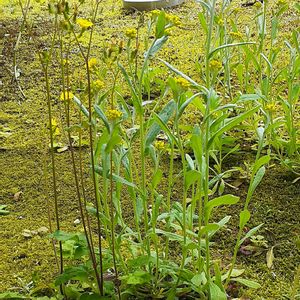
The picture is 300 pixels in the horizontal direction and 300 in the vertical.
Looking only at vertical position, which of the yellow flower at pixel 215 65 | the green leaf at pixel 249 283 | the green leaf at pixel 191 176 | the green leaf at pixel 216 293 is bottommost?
the green leaf at pixel 249 283

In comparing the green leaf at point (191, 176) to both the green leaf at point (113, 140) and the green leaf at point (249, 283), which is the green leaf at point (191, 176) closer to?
the green leaf at point (113, 140)

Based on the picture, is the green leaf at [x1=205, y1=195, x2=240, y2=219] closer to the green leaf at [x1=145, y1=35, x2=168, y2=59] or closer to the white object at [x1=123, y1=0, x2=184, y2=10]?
the green leaf at [x1=145, y1=35, x2=168, y2=59]

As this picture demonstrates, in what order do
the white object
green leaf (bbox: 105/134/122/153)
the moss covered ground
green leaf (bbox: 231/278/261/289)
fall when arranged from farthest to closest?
the white object, the moss covered ground, green leaf (bbox: 231/278/261/289), green leaf (bbox: 105/134/122/153)

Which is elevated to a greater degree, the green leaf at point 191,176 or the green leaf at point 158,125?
the green leaf at point 158,125

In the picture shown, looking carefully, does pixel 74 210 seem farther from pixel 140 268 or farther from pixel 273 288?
pixel 273 288

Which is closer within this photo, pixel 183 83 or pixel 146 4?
pixel 183 83

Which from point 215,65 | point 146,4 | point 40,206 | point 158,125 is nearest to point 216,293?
point 158,125

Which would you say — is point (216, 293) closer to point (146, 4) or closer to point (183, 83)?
point (183, 83)

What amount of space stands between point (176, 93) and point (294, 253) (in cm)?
62

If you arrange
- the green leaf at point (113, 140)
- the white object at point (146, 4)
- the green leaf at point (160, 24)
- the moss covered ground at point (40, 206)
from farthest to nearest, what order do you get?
the white object at point (146, 4)
the moss covered ground at point (40, 206)
the green leaf at point (160, 24)
the green leaf at point (113, 140)

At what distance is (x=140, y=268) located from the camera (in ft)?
4.36

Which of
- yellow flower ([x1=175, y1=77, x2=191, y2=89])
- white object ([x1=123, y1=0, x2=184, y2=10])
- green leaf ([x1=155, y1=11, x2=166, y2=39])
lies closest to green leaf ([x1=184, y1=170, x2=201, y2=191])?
yellow flower ([x1=175, y1=77, x2=191, y2=89])

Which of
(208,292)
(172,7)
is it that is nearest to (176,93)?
(208,292)

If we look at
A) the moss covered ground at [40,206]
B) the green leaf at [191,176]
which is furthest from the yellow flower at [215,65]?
the moss covered ground at [40,206]
